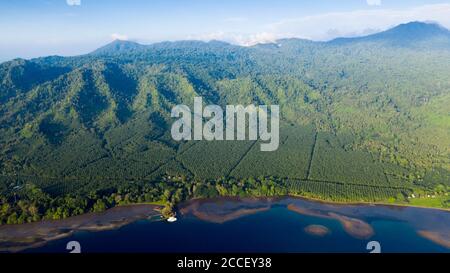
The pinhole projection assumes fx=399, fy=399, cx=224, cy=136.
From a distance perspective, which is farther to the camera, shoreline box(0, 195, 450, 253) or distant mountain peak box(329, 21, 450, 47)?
distant mountain peak box(329, 21, 450, 47)

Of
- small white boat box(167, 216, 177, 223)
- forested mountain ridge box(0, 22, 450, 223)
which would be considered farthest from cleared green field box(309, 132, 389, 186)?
small white boat box(167, 216, 177, 223)

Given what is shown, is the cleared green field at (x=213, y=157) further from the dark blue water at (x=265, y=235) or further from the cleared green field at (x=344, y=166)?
the dark blue water at (x=265, y=235)

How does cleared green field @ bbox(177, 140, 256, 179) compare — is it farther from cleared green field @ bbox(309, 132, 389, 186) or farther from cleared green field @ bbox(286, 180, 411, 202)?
cleared green field @ bbox(309, 132, 389, 186)

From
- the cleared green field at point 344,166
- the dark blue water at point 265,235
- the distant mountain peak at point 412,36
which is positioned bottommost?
the dark blue water at point 265,235

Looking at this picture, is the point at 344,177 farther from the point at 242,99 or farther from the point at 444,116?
the point at 242,99

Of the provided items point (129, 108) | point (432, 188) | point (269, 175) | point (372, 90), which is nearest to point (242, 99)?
point (129, 108)

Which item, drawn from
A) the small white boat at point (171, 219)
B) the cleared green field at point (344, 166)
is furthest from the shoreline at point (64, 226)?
the cleared green field at point (344, 166)

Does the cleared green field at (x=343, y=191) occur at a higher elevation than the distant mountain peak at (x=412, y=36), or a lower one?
lower
